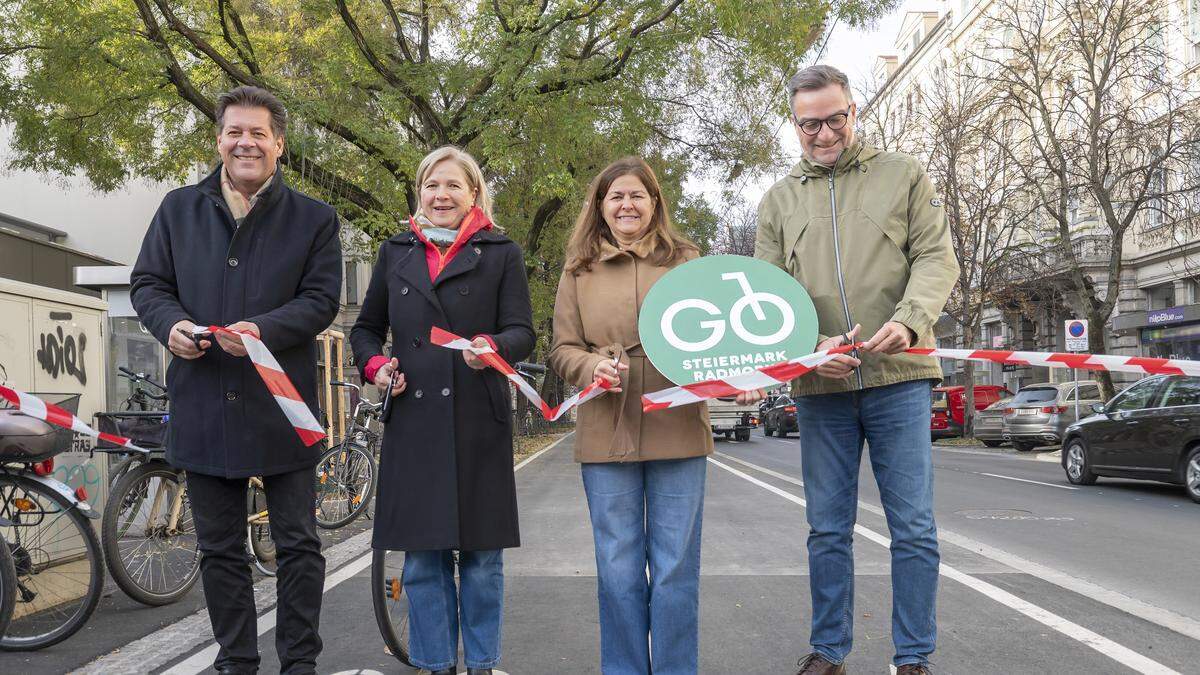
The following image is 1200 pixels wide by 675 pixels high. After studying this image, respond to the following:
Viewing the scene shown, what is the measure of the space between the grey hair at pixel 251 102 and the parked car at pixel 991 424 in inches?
853

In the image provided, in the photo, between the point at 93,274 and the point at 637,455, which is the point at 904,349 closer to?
the point at 637,455

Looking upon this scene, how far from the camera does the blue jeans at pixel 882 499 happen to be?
3.27 meters

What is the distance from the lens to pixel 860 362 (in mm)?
3223

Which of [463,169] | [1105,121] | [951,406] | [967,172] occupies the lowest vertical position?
[951,406]

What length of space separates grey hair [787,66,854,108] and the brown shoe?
6.78ft

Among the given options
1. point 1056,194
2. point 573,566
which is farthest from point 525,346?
point 1056,194

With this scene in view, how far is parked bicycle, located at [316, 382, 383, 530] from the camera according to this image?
26.1 ft

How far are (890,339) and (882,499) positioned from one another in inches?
27.6

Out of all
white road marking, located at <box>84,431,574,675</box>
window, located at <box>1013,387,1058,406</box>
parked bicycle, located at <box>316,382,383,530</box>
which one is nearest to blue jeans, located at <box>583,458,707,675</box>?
white road marking, located at <box>84,431,574,675</box>

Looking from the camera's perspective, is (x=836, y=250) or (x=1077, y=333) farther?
(x=1077, y=333)

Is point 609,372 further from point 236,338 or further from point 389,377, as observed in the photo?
point 236,338

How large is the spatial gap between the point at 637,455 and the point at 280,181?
5.48 ft

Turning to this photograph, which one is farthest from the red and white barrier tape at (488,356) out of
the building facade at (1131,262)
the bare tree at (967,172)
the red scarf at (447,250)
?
the bare tree at (967,172)

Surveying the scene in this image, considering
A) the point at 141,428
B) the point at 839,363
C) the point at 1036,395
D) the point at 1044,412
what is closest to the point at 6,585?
the point at 141,428
